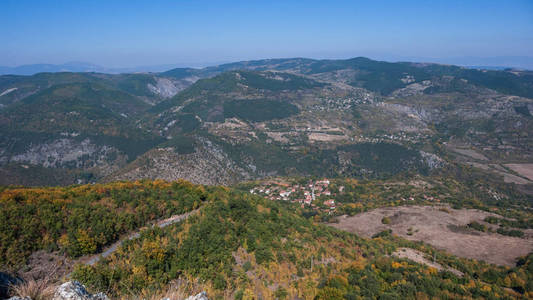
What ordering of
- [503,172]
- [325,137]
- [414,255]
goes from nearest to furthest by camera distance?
[414,255]
[503,172]
[325,137]

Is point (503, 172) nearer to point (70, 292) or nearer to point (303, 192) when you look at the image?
point (303, 192)

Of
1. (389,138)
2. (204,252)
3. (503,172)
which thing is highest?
(204,252)

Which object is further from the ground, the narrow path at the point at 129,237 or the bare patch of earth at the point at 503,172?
the narrow path at the point at 129,237

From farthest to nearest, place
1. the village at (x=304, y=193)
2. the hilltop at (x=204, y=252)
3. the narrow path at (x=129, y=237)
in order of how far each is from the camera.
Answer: the village at (x=304, y=193), the narrow path at (x=129, y=237), the hilltop at (x=204, y=252)

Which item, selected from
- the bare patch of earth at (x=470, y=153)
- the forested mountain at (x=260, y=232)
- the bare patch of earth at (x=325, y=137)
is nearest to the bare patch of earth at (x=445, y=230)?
the forested mountain at (x=260, y=232)

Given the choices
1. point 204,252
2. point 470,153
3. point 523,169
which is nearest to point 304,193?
point 204,252

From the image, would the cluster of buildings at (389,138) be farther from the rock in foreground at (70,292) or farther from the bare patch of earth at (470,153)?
the rock in foreground at (70,292)
